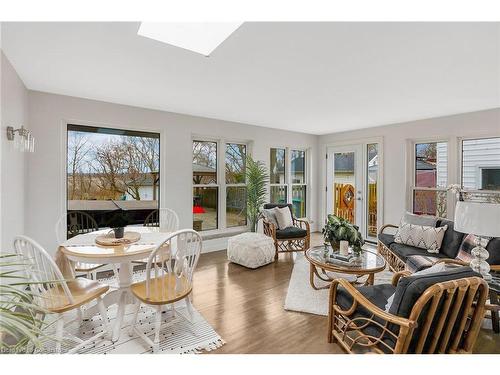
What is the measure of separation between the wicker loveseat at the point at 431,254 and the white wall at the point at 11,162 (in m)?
3.99

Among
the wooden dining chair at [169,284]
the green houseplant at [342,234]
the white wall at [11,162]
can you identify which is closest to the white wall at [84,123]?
the white wall at [11,162]

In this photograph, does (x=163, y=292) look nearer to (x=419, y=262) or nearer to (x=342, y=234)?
(x=342, y=234)

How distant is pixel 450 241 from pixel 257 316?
2.53 metres

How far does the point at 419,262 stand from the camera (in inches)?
112

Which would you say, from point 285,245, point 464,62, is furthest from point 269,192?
point 464,62

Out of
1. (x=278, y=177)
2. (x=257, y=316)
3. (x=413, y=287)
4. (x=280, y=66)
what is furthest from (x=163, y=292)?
(x=278, y=177)

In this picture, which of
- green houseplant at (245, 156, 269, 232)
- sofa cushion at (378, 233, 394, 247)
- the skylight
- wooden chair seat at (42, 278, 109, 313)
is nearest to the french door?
sofa cushion at (378, 233, 394, 247)

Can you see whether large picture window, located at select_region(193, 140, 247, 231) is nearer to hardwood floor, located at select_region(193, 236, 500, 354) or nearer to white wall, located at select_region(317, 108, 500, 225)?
hardwood floor, located at select_region(193, 236, 500, 354)

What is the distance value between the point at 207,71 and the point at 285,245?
3076mm

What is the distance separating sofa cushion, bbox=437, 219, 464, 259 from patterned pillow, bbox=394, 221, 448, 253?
5 centimetres

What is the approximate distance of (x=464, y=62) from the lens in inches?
87.0

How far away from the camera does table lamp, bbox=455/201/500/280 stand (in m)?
2.13

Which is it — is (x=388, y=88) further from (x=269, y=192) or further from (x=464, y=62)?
(x=269, y=192)

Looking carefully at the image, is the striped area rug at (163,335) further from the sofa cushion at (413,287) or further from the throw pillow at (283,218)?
the throw pillow at (283,218)
